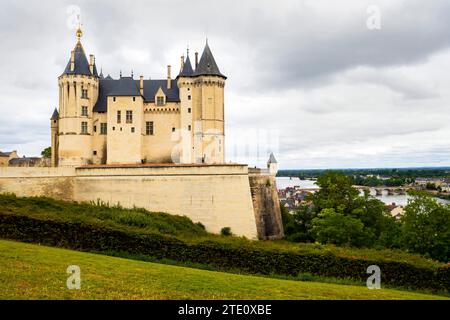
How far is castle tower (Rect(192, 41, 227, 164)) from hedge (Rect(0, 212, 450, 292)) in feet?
67.9

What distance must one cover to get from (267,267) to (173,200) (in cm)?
1635

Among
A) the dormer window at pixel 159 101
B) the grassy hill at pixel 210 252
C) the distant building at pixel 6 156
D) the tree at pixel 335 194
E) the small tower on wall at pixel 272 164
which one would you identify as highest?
the dormer window at pixel 159 101

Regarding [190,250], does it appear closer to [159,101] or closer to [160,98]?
[159,101]

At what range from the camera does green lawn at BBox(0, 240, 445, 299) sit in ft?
36.3

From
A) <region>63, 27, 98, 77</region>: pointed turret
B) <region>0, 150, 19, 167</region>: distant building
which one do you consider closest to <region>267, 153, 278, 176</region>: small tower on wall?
<region>63, 27, 98, 77</region>: pointed turret

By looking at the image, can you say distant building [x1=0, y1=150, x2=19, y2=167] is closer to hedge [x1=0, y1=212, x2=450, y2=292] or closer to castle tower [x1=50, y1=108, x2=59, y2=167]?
castle tower [x1=50, y1=108, x2=59, y2=167]

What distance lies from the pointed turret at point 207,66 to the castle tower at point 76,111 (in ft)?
36.3

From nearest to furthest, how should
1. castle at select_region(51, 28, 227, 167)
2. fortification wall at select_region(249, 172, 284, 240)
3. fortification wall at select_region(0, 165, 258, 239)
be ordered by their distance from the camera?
fortification wall at select_region(0, 165, 258, 239), fortification wall at select_region(249, 172, 284, 240), castle at select_region(51, 28, 227, 167)

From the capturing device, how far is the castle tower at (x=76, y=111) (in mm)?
40781

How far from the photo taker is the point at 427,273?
19.5 m

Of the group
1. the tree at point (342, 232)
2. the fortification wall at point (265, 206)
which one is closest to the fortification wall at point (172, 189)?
the fortification wall at point (265, 206)

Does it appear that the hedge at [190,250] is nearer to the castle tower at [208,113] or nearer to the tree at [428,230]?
the tree at [428,230]
